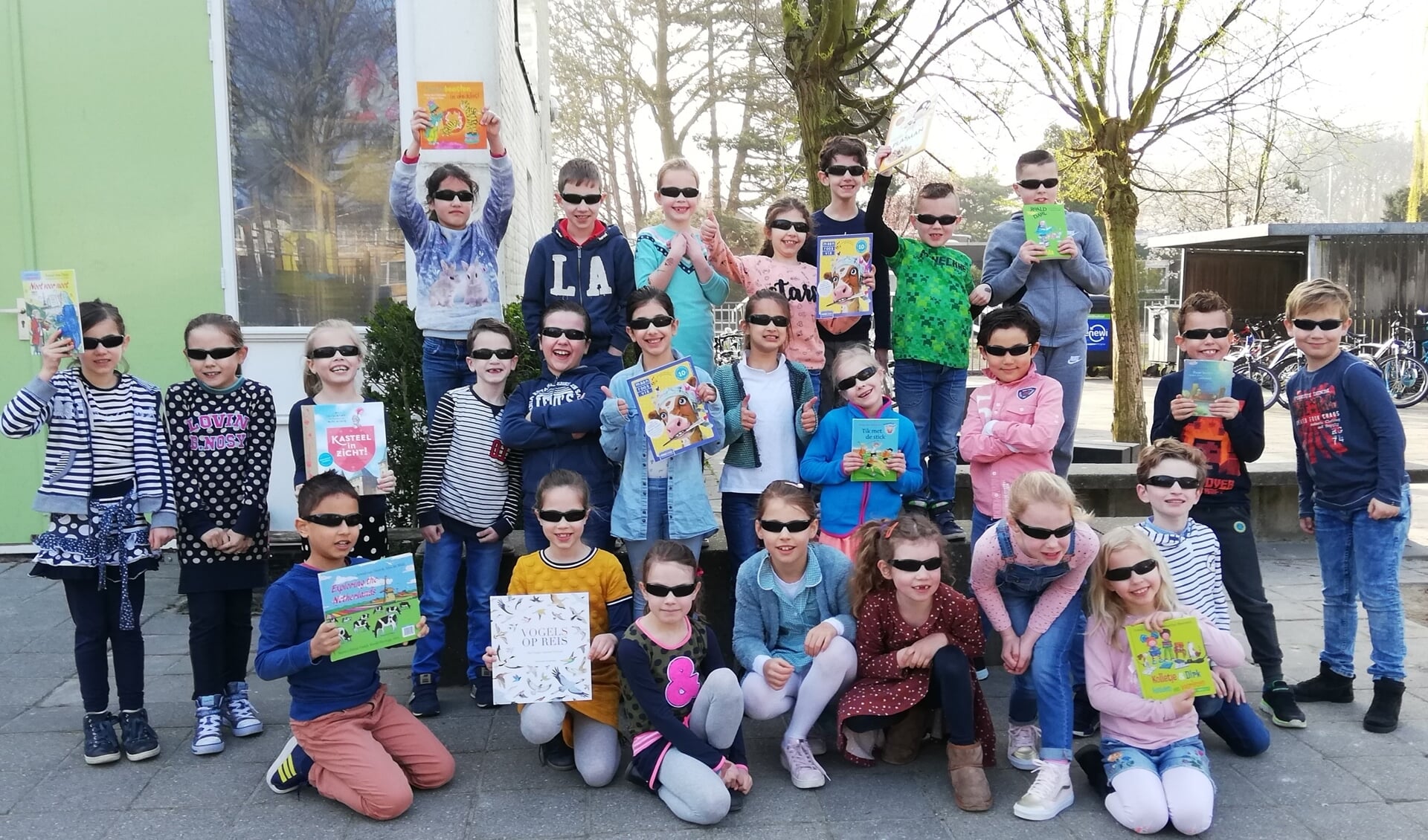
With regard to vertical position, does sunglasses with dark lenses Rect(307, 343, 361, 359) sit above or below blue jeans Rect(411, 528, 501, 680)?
above

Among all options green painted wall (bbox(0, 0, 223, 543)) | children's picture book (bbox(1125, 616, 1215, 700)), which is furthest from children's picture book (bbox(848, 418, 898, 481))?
green painted wall (bbox(0, 0, 223, 543))

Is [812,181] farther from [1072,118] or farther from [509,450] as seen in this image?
[509,450]

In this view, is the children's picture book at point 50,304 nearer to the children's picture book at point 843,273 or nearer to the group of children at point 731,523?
the group of children at point 731,523

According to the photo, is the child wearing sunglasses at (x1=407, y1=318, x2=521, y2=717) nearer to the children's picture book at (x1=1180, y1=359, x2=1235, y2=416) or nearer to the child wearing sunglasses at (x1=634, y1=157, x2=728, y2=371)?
the child wearing sunglasses at (x1=634, y1=157, x2=728, y2=371)

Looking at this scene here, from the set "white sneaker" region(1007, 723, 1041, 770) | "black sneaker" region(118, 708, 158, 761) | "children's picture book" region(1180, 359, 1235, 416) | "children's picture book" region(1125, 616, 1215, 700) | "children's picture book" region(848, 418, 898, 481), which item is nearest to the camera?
"children's picture book" region(1125, 616, 1215, 700)

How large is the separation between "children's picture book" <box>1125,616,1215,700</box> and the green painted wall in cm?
600

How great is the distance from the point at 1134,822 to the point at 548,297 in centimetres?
324

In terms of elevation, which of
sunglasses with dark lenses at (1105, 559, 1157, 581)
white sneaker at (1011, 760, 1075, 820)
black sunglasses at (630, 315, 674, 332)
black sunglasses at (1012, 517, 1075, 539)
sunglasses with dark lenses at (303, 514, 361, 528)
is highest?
black sunglasses at (630, 315, 674, 332)

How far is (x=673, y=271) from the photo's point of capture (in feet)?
15.6

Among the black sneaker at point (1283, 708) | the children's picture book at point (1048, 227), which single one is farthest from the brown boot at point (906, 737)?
the children's picture book at point (1048, 227)

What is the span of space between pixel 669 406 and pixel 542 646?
107 cm

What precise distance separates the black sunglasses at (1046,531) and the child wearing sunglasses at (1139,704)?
0.51 feet

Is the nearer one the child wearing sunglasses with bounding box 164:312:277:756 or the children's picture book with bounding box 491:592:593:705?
the children's picture book with bounding box 491:592:593:705

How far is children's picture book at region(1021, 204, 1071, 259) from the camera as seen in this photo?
4.91m
